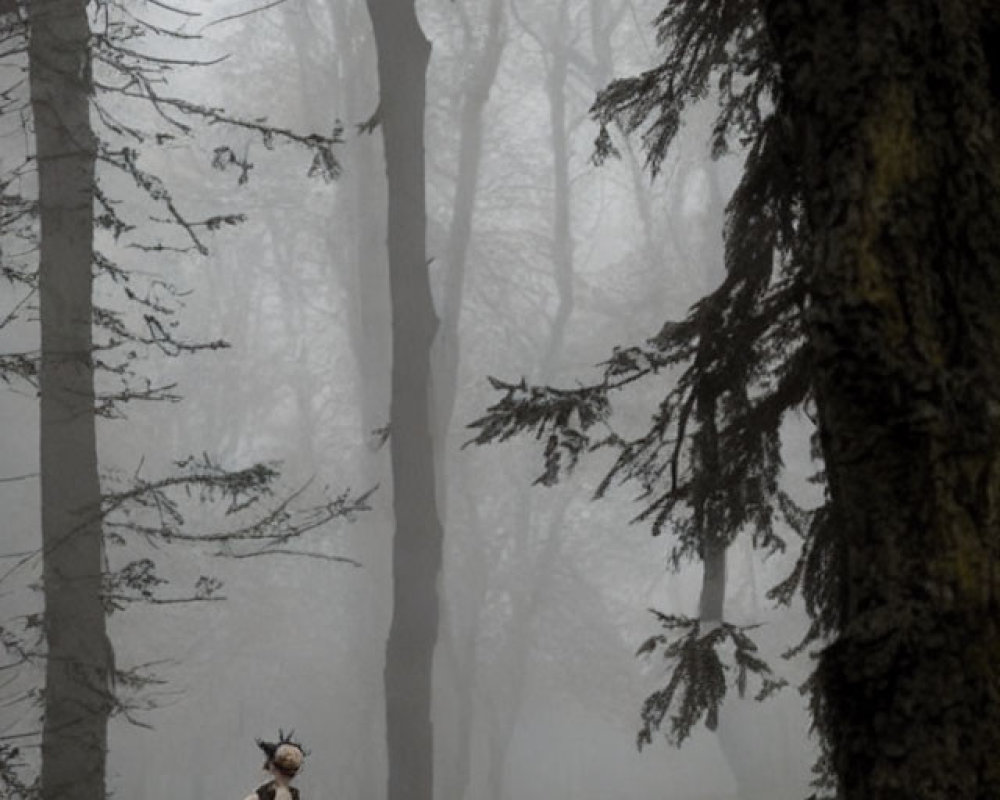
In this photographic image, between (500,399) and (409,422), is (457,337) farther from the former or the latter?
(409,422)

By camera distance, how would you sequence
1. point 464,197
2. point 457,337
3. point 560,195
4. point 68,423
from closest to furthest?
point 68,423 < point 457,337 < point 464,197 < point 560,195

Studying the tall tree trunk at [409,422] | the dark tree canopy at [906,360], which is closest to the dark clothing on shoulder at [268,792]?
the dark tree canopy at [906,360]

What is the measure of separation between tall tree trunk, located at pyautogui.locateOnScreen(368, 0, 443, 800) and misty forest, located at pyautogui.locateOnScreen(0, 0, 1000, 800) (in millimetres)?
35

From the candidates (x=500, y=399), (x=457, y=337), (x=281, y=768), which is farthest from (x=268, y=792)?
(x=457, y=337)

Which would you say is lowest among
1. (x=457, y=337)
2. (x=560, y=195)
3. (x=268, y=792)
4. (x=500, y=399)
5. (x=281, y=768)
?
(x=268, y=792)

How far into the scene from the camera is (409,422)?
1123 centimetres

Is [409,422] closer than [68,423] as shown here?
No

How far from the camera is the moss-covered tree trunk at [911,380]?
2547 millimetres

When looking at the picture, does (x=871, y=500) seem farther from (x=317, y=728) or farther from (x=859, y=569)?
(x=317, y=728)

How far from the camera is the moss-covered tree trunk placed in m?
2.55

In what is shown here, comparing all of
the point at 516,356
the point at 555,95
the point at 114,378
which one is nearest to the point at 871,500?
the point at 555,95

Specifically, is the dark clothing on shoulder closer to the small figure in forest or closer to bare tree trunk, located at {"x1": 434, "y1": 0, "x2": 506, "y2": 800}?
the small figure in forest

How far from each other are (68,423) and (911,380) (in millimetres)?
6756

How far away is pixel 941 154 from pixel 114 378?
103 ft
